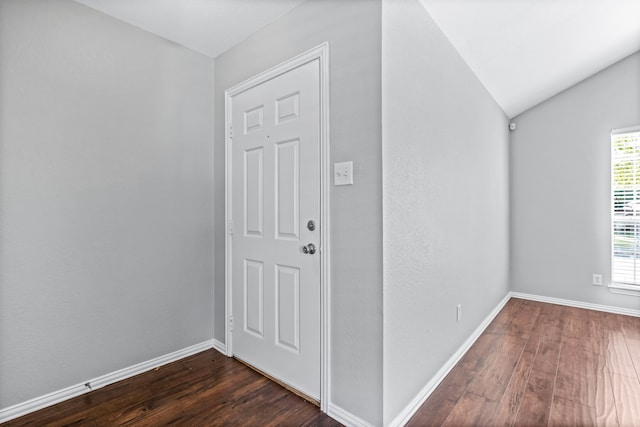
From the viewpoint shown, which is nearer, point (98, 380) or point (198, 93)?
point (98, 380)

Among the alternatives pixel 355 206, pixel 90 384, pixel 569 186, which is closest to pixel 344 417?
pixel 355 206

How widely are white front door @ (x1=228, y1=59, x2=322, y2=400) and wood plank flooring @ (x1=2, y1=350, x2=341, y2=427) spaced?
13cm

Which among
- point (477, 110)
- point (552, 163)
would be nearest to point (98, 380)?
point (477, 110)

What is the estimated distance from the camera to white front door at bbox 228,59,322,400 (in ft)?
5.89

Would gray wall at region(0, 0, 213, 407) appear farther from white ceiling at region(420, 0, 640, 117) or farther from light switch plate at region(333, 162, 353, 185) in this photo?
white ceiling at region(420, 0, 640, 117)

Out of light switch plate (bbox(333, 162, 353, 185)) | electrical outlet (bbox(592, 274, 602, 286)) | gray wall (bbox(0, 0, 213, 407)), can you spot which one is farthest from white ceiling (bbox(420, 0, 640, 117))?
electrical outlet (bbox(592, 274, 602, 286))

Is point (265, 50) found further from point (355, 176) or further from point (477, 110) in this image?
point (477, 110)

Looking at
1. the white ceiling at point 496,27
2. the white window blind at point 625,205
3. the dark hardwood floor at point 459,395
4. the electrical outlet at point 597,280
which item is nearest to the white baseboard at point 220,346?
the dark hardwood floor at point 459,395

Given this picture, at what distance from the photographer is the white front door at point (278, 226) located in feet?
5.89

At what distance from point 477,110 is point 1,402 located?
3844 mm

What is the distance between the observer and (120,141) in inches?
79.3

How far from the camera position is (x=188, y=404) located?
176 centimetres

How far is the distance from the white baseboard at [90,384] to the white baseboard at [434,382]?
158 cm

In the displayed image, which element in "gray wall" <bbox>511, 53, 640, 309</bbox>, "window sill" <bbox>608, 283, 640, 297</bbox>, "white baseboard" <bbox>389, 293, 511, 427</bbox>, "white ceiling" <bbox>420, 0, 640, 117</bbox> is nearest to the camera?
"white baseboard" <bbox>389, 293, 511, 427</bbox>
